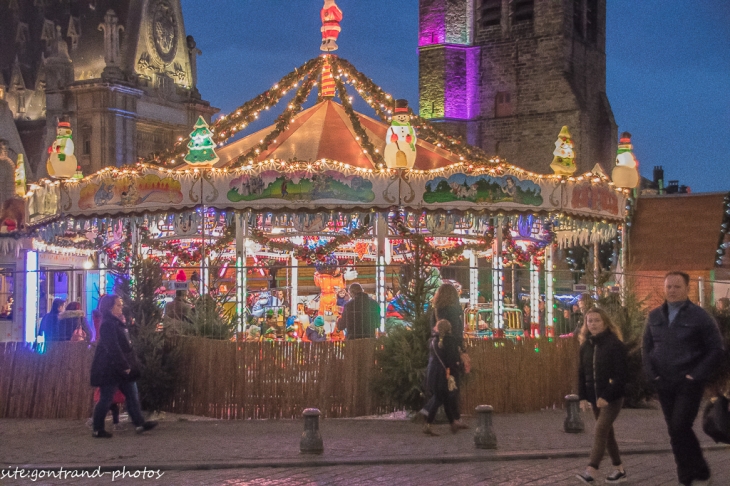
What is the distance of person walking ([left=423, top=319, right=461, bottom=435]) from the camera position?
33.4ft

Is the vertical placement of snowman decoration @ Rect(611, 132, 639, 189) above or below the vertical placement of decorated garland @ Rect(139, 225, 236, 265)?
above

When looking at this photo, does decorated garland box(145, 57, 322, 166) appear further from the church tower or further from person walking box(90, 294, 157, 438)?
the church tower

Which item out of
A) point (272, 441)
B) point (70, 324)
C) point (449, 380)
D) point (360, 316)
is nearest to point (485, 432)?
point (449, 380)

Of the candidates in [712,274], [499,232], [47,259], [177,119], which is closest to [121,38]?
[177,119]

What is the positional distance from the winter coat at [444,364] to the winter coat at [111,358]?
9.91 ft

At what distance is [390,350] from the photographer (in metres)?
11.3

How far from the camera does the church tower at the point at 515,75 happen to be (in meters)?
45.5

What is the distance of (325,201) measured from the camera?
1467 centimetres

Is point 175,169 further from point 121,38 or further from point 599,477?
point 121,38

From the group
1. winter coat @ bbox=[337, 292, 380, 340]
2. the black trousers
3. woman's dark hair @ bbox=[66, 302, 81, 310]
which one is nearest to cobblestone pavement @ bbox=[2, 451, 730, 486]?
the black trousers

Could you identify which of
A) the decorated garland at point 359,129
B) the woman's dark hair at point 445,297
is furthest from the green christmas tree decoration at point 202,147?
the woman's dark hair at point 445,297

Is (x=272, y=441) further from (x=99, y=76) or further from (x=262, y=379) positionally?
(x=99, y=76)

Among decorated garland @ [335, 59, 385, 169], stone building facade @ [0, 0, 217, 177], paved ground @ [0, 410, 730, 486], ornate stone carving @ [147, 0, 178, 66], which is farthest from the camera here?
ornate stone carving @ [147, 0, 178, 66]

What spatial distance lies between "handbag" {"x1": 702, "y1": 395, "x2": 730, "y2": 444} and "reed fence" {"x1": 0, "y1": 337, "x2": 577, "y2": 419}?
4391 mm
